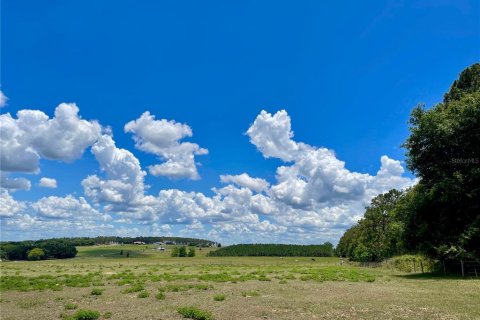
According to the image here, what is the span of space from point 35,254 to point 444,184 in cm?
18507

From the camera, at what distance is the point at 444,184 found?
3541cm

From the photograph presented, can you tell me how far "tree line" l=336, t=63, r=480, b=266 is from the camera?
1377 inches

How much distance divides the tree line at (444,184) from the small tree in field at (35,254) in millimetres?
177581

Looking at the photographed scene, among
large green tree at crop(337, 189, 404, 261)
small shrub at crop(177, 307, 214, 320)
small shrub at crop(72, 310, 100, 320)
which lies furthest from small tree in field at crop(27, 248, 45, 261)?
small shrub at crop(177, 307, 214, 320)

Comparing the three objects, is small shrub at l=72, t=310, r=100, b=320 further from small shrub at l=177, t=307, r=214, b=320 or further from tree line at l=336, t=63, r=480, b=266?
tree line at l=336, t=63, r=480, b=266

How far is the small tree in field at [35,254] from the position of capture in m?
172

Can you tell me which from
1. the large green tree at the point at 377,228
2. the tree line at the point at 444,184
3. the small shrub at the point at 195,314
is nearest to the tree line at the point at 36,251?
the large green tree at the point at 377,228

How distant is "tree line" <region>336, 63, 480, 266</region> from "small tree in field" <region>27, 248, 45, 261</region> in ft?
583

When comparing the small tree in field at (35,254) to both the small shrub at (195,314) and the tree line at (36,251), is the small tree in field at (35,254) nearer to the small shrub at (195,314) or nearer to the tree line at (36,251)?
the tree line at (36,251)

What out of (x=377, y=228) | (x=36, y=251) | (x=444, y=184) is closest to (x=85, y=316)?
(x=444, y=184)

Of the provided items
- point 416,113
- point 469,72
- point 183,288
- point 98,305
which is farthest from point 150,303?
point 469,72

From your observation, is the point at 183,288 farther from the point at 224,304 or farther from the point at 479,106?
the point at 479,106

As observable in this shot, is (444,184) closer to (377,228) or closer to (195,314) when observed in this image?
(195,314)

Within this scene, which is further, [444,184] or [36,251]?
[36,251]
